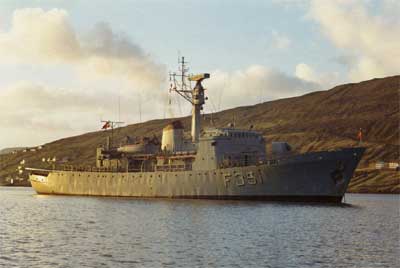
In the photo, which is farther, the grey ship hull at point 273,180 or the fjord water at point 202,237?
the grey ship hull at point 273,180

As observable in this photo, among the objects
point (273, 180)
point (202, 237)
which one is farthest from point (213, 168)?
point (202, 237)

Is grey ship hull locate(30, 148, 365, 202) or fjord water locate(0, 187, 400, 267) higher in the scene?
grey ship hull locate(30, 148, 365, 202)

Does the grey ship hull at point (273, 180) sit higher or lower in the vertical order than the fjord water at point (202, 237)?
higher

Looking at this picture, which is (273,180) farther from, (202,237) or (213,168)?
(202,237)

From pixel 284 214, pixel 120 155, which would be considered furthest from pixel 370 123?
pixel 284 214

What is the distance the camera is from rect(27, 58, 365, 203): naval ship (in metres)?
62.5

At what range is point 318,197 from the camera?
63.4 meters

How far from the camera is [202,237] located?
3809cm

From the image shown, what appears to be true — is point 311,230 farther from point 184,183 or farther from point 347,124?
point 347,124

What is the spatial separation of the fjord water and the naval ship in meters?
4.31

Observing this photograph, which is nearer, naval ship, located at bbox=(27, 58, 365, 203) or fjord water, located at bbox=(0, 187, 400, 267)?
fjord water, located at bbox=(0, 187, 400, 267)

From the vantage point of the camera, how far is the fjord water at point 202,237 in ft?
99.0

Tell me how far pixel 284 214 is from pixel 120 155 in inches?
1485

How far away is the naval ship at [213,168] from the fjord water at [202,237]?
4313mm
